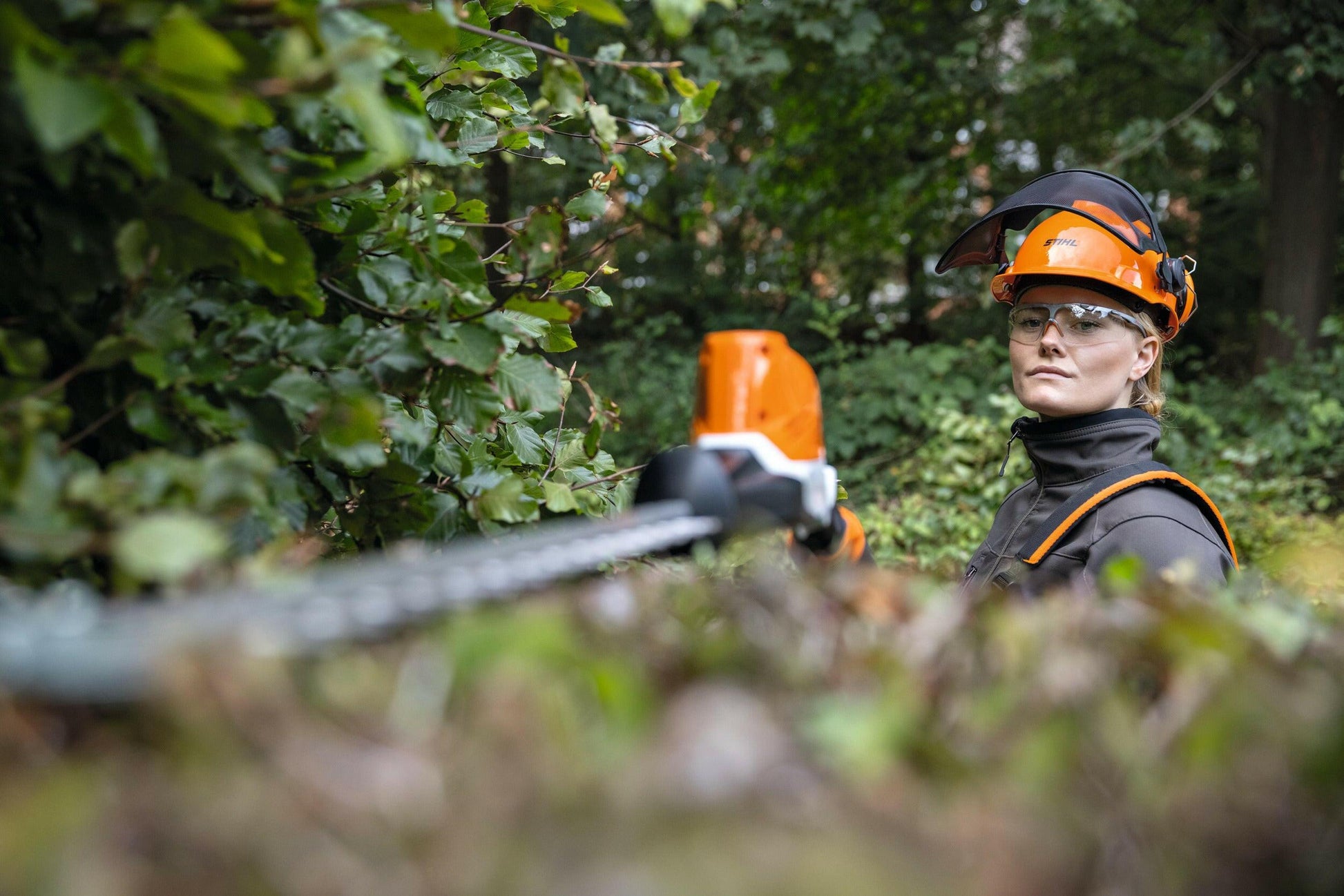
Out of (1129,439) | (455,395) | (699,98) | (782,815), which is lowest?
(1129,439)

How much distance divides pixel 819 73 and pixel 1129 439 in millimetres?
7623

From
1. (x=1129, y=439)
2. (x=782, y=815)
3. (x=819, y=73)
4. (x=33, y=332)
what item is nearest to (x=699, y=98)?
(x=33, y=332)

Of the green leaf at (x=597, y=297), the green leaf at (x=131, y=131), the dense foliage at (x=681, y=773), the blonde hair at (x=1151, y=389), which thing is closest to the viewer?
the dense foliage at (x=681, y=773)

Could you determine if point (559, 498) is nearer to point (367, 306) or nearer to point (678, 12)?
point (367, 306)

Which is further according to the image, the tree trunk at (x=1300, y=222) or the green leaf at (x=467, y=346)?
the tree trunk at (x=1300, y=222)

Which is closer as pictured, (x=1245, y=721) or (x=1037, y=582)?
(x=1245, y=721)

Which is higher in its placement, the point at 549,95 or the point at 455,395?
the point at 549,95

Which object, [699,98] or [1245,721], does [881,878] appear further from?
[699,98]

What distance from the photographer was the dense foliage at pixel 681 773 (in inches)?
20.2

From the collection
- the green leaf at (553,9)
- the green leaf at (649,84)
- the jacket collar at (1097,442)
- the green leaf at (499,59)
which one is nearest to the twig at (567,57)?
the green leaf at (649,84)

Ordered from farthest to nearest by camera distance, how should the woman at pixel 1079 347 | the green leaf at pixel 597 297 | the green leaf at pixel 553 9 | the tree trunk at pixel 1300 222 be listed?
the tree trunk at pixel 1300 222 < the woman at pixel 1079 347 < the green leaf at pixel 597 297 < the green leaf at pixel 553 9

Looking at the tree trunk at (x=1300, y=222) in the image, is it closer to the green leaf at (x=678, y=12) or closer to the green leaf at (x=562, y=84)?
the green leaf at (x=562, y=84)

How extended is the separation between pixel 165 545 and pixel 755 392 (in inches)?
25.3

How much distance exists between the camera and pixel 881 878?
1.68ft
